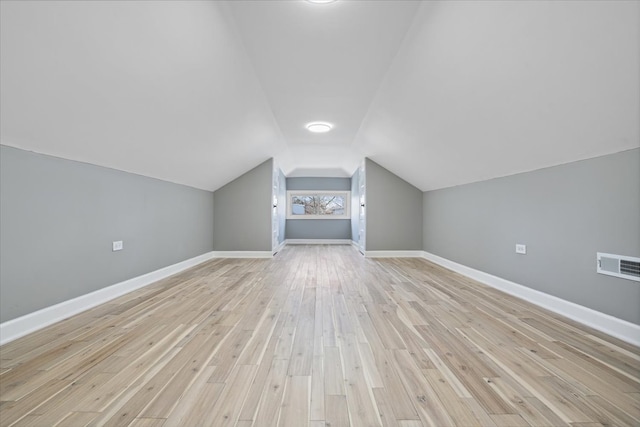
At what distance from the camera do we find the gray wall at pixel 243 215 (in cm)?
630

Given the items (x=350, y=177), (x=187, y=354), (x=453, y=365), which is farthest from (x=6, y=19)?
(x=350, y=177)

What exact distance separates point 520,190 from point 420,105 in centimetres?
152

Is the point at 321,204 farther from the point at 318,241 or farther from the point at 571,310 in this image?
the point at 571,310

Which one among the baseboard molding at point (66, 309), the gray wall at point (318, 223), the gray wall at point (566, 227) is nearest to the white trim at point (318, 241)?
the gray wall at point (318, 223)

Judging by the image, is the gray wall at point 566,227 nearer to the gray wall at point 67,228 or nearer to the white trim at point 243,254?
the white trim at point 243,254

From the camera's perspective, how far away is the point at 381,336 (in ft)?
7.04

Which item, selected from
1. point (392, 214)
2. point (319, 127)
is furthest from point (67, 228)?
point (392, 214)

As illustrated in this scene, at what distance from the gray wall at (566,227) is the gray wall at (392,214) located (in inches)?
84.7

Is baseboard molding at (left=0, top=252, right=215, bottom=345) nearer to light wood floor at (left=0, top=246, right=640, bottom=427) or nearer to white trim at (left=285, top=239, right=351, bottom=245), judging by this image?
light wood floor at (left=0, top=246, right=640, bottom=427)

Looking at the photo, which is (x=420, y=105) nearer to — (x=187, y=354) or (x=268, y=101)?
(x=268, y=101)

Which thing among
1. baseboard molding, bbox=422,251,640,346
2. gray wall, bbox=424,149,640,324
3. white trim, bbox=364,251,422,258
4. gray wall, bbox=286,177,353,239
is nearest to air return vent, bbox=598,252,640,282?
gray wall, bbox=424,149,640,324

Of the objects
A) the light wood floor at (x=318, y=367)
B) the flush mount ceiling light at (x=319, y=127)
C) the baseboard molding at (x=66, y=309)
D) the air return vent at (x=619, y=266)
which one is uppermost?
the flush mount ceiling light at (x=319, y=127)

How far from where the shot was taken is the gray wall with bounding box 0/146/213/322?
2068mm

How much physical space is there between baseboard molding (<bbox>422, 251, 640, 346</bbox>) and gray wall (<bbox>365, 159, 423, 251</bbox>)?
2.39 meters
